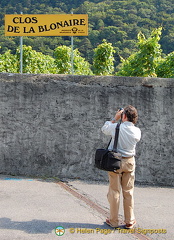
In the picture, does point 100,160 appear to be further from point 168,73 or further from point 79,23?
point 168,73

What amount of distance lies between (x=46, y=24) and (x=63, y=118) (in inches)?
84.5

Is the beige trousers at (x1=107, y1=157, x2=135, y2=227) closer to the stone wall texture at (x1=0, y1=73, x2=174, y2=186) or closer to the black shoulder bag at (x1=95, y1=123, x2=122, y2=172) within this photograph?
the black shoulder bag at (x1=95, y1=123, x2=122, y2=172)

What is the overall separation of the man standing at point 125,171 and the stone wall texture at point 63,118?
2.07m

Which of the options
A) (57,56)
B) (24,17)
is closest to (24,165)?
(24,17)

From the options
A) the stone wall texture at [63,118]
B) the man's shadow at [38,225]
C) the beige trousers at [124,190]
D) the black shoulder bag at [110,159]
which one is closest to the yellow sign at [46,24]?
the stone wall texture at [63,118]

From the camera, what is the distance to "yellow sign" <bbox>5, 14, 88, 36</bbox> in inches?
296

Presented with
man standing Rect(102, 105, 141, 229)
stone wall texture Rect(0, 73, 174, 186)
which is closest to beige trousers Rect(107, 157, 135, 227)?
man standing Rect(102, 105, 141, 229)

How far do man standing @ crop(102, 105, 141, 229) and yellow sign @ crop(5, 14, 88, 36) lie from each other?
3.61 meters

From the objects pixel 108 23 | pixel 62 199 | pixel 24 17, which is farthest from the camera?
pixel 108 23

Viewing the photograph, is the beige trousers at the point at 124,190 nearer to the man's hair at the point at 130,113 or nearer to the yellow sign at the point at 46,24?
the man's hair at the point at 130,113

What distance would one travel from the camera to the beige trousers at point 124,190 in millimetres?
4355

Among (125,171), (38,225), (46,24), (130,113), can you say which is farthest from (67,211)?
(46,24)

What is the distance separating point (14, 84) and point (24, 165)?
1.38 metres

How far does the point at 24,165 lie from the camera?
6.54m
